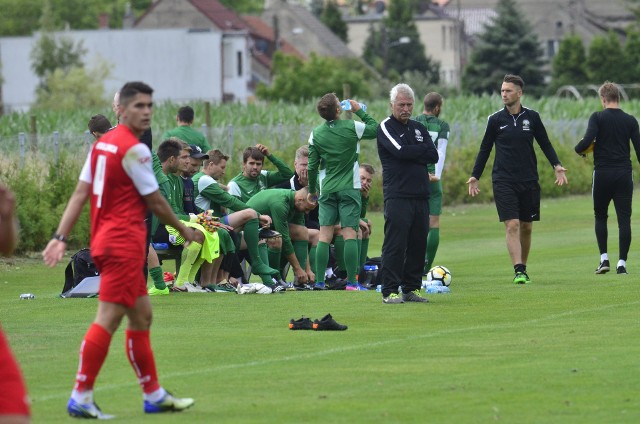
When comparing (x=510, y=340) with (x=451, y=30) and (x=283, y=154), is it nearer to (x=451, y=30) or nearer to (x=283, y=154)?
(x=283, y=154)

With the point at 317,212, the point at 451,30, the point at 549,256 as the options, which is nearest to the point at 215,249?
the point at 317,212

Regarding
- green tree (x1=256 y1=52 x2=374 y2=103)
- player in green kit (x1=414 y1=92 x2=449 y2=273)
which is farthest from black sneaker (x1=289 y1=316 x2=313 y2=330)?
green tree (x1=256 y1=52 x2=374 y2=103)

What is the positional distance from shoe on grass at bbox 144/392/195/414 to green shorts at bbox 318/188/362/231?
7873 millimetres

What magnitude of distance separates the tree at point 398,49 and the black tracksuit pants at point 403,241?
91.6m

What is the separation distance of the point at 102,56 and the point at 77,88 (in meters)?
15.2

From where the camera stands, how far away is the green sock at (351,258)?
17.2 meters

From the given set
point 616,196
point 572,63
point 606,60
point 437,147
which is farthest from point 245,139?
point 572,63

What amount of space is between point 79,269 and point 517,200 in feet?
16.2

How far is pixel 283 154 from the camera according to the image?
33531 millimetres

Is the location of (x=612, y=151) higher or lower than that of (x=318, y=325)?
higher

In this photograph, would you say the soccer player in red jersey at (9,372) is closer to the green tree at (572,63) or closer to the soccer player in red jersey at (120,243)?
the soccer player in red jersey at (120,243)

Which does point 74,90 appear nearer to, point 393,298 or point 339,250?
point 339,250

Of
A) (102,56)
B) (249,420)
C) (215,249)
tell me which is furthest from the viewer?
(102,56)

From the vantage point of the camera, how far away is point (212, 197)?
1753 cm
